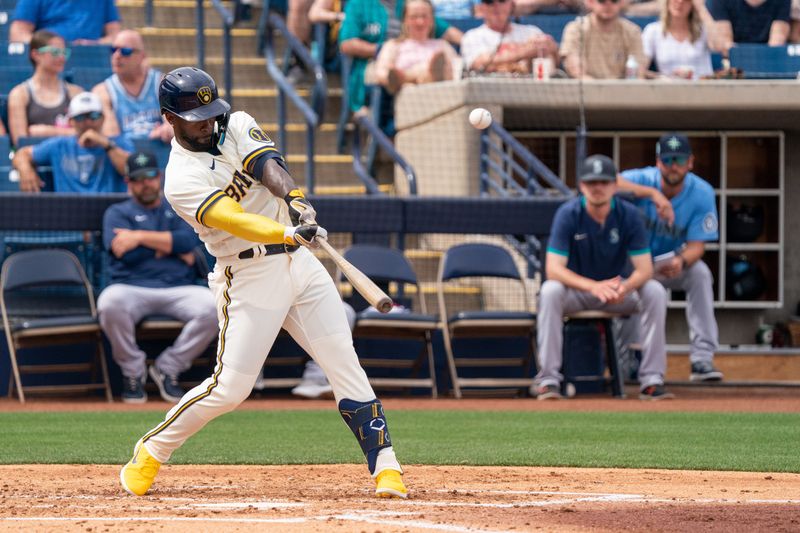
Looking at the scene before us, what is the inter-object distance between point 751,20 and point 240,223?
8.66 metres

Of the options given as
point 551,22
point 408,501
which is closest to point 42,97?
point 551,22

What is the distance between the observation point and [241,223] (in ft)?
15.9

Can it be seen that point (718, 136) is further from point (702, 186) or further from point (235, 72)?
point (235, 72)

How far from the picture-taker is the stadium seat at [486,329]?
9.56m

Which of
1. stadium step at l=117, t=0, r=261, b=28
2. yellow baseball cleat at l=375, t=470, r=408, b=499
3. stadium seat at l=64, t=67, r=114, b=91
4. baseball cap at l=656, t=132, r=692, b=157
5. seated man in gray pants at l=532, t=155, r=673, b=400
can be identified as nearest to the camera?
yellow baseball cleat at l=375, t=470, r=408, b=499

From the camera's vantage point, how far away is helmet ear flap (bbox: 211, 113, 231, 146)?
5141mm

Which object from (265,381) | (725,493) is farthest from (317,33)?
(725,493)

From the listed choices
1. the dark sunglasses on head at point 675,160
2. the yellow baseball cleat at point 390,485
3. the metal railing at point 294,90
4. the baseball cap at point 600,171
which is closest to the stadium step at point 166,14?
the metal railing at point 294,90

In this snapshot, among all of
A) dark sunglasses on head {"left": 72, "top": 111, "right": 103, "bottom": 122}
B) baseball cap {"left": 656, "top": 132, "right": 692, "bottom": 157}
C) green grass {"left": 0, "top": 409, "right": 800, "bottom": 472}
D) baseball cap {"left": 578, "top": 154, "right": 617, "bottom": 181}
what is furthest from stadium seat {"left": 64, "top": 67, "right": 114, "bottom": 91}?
baseball cap {"left": 656, "top": 132, "right": 692, "bottom": 157}

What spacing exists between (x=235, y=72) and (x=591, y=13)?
12.1 feet

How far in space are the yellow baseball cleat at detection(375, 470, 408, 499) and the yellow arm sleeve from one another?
0.99 metres

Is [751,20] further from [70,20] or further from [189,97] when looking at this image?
[189,97]

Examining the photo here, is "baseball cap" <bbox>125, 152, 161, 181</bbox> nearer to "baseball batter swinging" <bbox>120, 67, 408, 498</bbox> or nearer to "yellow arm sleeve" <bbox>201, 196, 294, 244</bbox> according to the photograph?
"baseball batter swinging" <bbox>120, 67, 408, 498</bbox>

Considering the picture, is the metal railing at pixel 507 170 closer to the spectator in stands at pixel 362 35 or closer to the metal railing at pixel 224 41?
the spectator in stands at pixel 362 35
